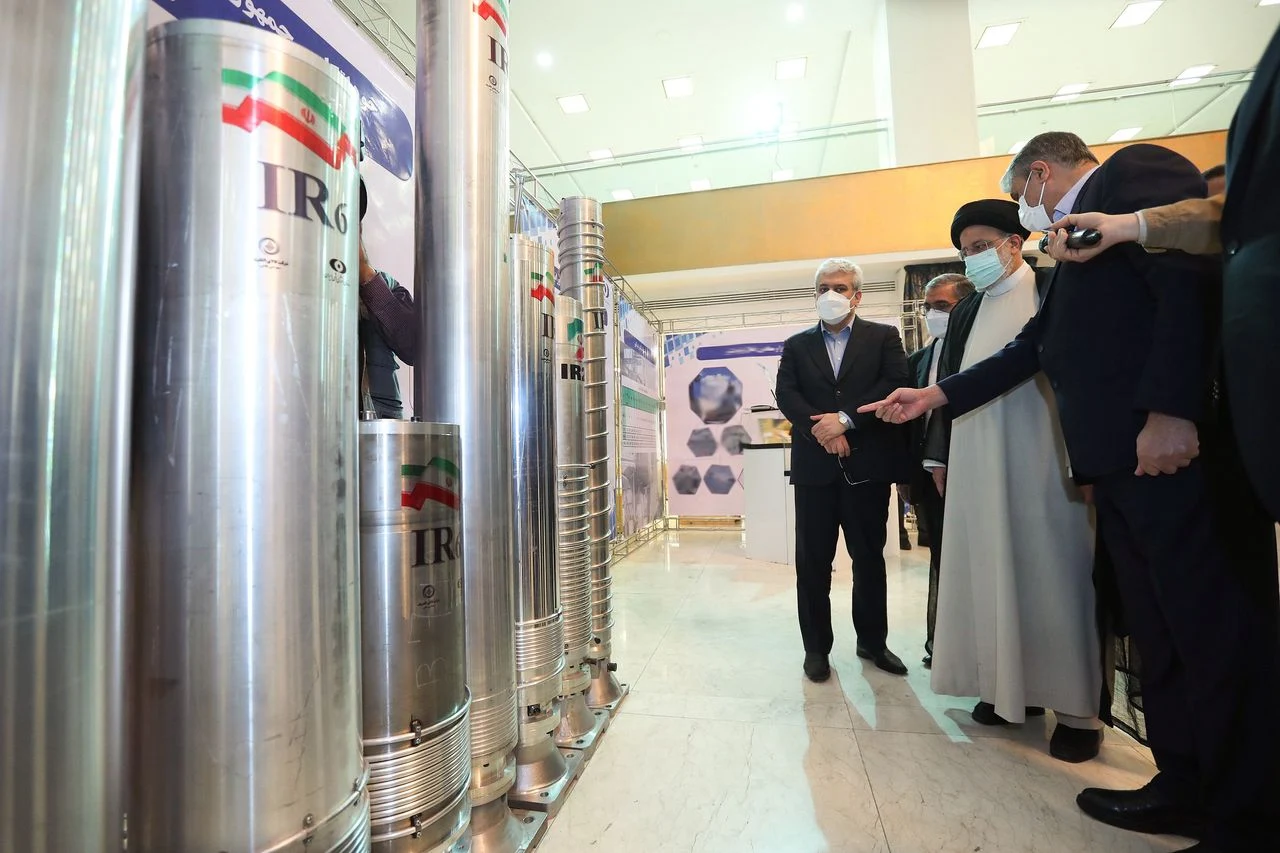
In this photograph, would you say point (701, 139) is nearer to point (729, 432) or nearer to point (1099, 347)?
point (729, 432)

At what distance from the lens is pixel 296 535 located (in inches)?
24.4

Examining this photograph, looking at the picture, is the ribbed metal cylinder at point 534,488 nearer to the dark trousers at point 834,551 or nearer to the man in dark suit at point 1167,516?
the dark trousers at point 834,551

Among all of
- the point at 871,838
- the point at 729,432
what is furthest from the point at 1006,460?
the point at 729,432

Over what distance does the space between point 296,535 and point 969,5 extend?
8.05 metres

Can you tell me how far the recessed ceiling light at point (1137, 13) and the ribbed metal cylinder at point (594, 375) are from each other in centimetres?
A: 773

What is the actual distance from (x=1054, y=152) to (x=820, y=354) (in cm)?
93

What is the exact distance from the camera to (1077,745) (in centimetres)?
143

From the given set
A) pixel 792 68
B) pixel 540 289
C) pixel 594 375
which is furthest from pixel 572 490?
pixel 792 68

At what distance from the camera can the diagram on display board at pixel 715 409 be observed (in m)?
6.34

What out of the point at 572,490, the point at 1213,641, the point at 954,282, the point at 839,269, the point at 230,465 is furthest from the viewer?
the point at 954,282

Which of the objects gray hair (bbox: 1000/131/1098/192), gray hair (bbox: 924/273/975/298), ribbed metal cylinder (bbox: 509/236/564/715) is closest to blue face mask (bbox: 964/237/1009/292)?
gray hair (bbox: 1000/131/1098/192)

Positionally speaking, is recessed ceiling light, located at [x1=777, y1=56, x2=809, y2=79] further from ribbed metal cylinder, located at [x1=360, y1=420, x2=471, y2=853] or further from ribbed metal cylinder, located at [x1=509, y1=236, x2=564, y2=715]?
ribbed metal cylinder, located at [x1=360, y1=420, x2=471, y2=853]

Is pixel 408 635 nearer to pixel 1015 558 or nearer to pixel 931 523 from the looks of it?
pixel 1015 558

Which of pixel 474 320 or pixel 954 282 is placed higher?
pixel 954 282
